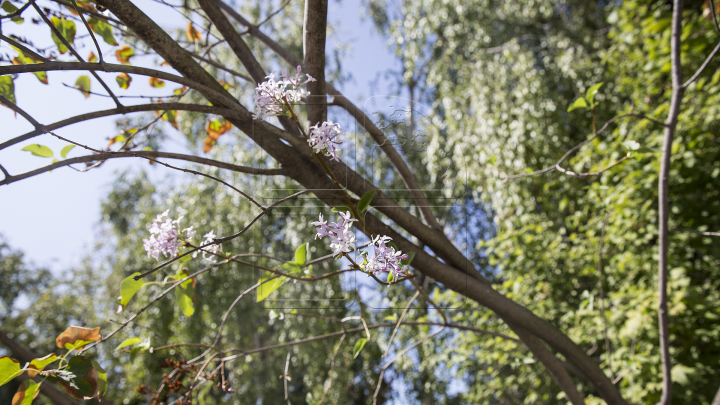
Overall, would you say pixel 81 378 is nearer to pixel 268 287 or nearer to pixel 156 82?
pixel 268 287

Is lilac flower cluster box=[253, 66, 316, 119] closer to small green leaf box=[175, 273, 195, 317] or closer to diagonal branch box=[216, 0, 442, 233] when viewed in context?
diagonal branch box=[216, 0, 442, 233]

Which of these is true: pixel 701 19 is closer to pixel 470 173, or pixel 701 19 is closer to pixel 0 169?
pixel 470 173

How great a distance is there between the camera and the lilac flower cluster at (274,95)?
0.41m

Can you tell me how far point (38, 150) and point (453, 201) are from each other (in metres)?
0.61

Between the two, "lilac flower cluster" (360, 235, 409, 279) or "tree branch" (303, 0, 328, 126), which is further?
"tree branch" (303, 0, 328, 126)

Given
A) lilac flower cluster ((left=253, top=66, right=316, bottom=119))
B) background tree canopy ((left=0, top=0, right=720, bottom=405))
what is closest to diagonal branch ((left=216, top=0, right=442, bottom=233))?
background tree canopy ((left=0, top=0, right=720, bottom=405))

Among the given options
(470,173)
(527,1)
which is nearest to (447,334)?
(470,173)

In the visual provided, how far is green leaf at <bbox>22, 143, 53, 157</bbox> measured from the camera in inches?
19.7

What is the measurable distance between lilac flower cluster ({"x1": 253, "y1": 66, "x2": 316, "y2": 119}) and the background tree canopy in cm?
5

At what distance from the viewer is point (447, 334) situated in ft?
7.45

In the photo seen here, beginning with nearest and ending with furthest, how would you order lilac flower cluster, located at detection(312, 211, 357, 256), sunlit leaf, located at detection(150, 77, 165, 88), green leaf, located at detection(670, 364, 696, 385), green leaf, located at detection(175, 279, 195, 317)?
lilac flower cluster, located at detection(312, 211, 357, 256) < green leaf, located at detection(175, 279, 195, 317) < sunlit leaf, located at detection(150, 77, 165, 88) < green leaf, located at detection(670, 364, 696, 385)

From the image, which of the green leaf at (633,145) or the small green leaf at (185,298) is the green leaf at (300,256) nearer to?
the small green leaf at (185,298)

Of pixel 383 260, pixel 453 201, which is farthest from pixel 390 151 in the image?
pixel 383 260

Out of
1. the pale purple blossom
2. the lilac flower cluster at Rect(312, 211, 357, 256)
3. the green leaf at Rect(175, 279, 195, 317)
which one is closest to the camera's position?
the lilac flower cluster at Rect(312, 211, 357, 256)
